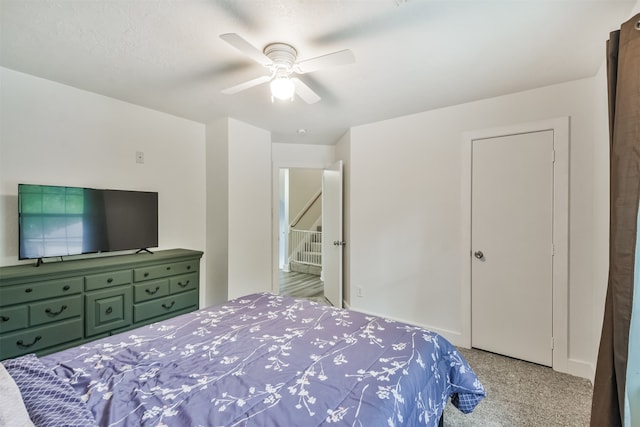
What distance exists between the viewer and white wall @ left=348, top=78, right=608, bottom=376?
234 centimetres

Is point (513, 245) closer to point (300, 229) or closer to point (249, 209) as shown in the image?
point (249, 209)

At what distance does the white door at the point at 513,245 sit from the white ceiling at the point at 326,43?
2.01 feet

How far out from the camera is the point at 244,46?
1.53 m

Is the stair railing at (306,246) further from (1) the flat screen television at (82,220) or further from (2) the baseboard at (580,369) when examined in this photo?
(2) the baseboard at (580,369)

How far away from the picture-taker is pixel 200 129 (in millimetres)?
→ 3588

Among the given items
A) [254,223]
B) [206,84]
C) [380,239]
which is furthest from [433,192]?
[206,84]

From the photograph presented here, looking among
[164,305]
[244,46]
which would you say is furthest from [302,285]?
[244,46]

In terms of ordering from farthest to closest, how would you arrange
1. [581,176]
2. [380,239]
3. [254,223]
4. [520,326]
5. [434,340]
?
[254,223]
[380,239]
[520,326]
[581,176]
[434,340]

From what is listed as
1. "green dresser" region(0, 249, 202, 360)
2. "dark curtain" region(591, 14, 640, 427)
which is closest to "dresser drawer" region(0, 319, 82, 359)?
"green dresser" region(0, 249, 202, 360)

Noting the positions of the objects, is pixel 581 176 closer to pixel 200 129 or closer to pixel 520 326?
pixel 520 326

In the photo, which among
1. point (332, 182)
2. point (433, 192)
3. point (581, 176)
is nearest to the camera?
point (581, 176)

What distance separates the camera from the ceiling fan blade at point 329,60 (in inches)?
61.8

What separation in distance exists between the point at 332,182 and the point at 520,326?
105 inches

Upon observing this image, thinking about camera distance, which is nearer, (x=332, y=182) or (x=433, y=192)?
(x=433, y=192)
